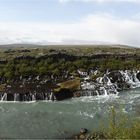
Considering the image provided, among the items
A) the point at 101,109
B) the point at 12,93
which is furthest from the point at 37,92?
the point at 101,109

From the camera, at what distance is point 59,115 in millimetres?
41406

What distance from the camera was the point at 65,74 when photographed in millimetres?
65812

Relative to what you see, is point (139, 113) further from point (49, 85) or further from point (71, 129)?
point (49, 85)

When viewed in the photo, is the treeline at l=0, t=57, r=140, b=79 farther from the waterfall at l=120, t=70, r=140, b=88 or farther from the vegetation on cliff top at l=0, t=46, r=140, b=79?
the waterfall at l=120, t=70, r=140, b=88

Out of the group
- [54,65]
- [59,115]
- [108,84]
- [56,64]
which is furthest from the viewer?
[56,64]

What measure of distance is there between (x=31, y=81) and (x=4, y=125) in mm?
24116

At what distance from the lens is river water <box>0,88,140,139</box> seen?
35.3 m

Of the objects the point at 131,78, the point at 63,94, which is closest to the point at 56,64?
the point at 131,78

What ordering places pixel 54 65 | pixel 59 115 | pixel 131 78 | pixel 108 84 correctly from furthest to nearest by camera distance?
1. pixel 54 65
2. pixel 131 78
3. pixel 108 84
4. pixel 59 115

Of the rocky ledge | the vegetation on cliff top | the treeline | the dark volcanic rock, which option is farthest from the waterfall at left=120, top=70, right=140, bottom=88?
the dark volcanic rock

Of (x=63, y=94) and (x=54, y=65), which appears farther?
(x=54, y=65)

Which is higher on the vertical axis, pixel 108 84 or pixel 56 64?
pixel 56 64

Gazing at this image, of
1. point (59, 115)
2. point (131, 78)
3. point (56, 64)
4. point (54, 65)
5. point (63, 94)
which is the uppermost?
point (56, 64)

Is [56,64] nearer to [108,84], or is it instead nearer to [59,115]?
[108,84]
